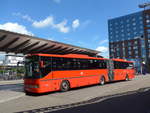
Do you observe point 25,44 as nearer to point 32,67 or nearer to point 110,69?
point 32,67

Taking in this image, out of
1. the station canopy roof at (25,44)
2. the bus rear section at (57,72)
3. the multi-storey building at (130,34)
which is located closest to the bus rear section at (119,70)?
the bus rear section at (57,72)

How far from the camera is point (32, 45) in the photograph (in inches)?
658

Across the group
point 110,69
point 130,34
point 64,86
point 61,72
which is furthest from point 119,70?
point 130,34

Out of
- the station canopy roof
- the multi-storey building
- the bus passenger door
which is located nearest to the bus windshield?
the station canopy roof

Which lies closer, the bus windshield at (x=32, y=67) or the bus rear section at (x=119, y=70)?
the bus windshield at (x=32, y=67)

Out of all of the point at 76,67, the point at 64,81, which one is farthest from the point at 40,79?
the point at 76,67

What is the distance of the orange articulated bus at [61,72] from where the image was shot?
12.4 metres

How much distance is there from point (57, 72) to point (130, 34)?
9942 centimetres

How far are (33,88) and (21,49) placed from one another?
5954 mm

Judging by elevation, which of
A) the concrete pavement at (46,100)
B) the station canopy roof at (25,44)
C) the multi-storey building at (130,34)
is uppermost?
the multi-storey building at (130,34)

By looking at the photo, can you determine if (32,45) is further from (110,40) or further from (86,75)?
(110,40)

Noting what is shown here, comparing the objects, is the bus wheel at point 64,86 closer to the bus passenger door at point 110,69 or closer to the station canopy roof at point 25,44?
the station canopy roof at point 25,44

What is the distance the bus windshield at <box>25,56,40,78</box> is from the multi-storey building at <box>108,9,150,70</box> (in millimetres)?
88282

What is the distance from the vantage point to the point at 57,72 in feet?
44.7
